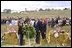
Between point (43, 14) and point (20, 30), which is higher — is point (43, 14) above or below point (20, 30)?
above

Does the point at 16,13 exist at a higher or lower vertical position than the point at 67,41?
higher

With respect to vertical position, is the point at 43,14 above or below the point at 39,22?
above

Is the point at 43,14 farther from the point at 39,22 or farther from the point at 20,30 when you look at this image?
the point at 20,30

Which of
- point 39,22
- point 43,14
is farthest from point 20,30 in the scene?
point 43,14

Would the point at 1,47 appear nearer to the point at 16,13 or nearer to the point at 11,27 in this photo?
the point at 11,27

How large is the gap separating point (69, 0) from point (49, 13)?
368 millimetres

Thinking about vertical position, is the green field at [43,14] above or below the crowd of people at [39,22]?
above

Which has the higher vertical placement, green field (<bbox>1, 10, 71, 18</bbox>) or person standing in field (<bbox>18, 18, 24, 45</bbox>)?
green field (<bbox>1, 10, 71, 18</bbox>)

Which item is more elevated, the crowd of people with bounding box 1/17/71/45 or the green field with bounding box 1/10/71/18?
the green field with bounding box 1/10/71/18

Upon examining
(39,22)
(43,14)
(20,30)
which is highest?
(43,14)

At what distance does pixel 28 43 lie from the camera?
3758 millimetres

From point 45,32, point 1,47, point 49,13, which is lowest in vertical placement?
point 1,47

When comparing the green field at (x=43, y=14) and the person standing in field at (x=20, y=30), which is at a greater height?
the green field at (x=43, y=14)

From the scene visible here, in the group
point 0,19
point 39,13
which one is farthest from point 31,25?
point 0,19
